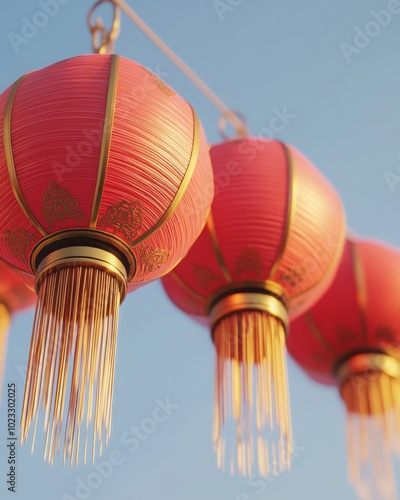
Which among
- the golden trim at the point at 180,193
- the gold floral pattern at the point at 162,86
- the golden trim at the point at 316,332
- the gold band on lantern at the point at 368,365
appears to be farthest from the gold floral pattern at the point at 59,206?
the gold band on lantern at the point at 368,365

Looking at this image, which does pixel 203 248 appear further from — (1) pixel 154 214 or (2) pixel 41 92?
(2) pixel 41 92

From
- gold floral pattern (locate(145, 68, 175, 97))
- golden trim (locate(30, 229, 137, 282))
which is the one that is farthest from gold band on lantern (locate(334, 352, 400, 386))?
gold floral pattern (locate(145, 68, 175, 97))

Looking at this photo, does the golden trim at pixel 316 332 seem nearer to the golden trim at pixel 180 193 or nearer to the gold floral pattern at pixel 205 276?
the gold floral pattern at pixel 205 276

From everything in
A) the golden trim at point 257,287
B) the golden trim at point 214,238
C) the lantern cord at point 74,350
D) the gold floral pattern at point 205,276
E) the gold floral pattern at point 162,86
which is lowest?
the lantern cord at point 74,350

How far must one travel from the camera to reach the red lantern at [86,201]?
3217 mm

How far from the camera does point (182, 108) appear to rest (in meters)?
3.50

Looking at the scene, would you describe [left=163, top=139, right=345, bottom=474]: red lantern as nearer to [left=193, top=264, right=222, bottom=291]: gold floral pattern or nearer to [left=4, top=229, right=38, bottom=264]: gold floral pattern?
[left=193, top=264, right=222, bottom=291]: gold floral pattern

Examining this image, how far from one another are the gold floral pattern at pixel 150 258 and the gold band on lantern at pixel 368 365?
149 cm

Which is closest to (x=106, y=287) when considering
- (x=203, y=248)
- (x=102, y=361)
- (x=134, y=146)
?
(x=102, y=361)

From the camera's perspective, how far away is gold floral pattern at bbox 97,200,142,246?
329 centimetres

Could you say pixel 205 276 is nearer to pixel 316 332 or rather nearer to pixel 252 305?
pixel 252 305

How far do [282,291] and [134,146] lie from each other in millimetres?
1081

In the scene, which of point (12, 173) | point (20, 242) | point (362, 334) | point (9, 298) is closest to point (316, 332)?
point (362, 334)

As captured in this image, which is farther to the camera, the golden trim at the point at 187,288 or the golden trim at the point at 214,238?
the golden trim at the point at 187,288
